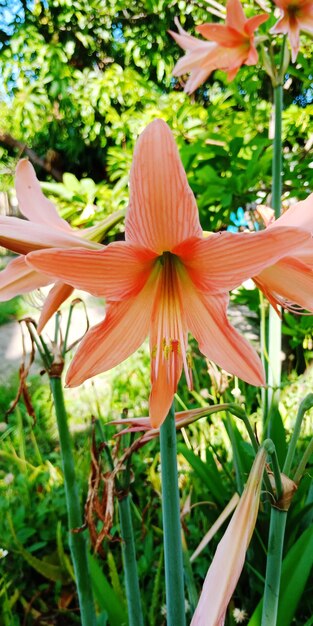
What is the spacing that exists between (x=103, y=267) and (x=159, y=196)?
69 millimetres

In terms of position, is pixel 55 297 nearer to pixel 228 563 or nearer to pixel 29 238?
pixel 29 238

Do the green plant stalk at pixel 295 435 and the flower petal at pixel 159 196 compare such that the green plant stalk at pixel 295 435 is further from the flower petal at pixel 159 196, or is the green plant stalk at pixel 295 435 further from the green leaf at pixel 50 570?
the green leaf at pixel 50 570

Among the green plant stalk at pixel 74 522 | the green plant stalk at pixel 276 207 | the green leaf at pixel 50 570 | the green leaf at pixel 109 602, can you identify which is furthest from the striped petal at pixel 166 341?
the green leaf at pixel 50 570

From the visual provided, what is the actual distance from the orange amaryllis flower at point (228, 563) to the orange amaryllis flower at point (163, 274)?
9 centimetres

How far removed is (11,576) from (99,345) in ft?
3.83

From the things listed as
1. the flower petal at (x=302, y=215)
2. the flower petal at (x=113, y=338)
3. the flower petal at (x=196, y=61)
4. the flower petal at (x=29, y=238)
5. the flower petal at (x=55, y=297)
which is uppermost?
the flower petal at (x=196, y=61)

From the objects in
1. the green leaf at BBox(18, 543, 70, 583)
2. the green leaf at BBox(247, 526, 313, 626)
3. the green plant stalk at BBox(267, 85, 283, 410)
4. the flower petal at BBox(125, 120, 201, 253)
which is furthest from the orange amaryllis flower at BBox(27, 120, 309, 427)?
the green leaf at BBox(18, 543, 70, 583)

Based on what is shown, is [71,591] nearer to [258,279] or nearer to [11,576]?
[11,576]

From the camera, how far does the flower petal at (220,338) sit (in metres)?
0.42

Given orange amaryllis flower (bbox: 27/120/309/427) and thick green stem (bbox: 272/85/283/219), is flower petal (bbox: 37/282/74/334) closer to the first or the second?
orange amaryllis flower (bbox: 27/120/309/427)

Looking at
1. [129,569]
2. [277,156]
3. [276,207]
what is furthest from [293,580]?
[277,156]

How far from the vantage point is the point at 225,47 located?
1070 millimetres

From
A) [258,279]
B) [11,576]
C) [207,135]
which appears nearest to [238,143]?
[207,135]

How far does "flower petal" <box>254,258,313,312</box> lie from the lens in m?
0.40
